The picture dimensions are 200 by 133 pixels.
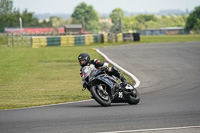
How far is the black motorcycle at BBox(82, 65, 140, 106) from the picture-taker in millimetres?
11109

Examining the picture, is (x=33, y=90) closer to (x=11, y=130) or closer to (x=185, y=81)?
(x=185, y=81)

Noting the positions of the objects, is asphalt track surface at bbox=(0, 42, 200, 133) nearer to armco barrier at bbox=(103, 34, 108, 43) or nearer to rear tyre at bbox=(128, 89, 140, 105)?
rear tyre at bbox=(128, 89, 140, 105)

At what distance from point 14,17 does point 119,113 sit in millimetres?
136506

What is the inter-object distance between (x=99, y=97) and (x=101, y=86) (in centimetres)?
27

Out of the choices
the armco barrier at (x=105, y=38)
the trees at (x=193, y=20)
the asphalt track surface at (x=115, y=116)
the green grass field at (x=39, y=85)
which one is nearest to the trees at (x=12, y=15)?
the trees at (x=193, y=20)

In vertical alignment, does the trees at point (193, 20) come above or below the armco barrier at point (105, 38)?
above

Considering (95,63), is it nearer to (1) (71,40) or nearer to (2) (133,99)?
(2) (133,99)

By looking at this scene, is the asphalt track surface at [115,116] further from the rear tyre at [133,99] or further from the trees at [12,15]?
the trees at [12,15]

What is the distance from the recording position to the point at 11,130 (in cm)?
834

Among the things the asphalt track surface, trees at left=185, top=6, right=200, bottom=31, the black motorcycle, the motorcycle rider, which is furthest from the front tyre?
trees at left=185, top=6, right=200, bottom=31

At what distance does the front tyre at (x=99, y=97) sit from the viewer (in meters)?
11.0

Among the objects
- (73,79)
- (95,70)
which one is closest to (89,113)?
(95,70)

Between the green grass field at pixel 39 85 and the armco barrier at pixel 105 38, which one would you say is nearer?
the green grass field at pixel 39 85

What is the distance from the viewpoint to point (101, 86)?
11141 millimetres
